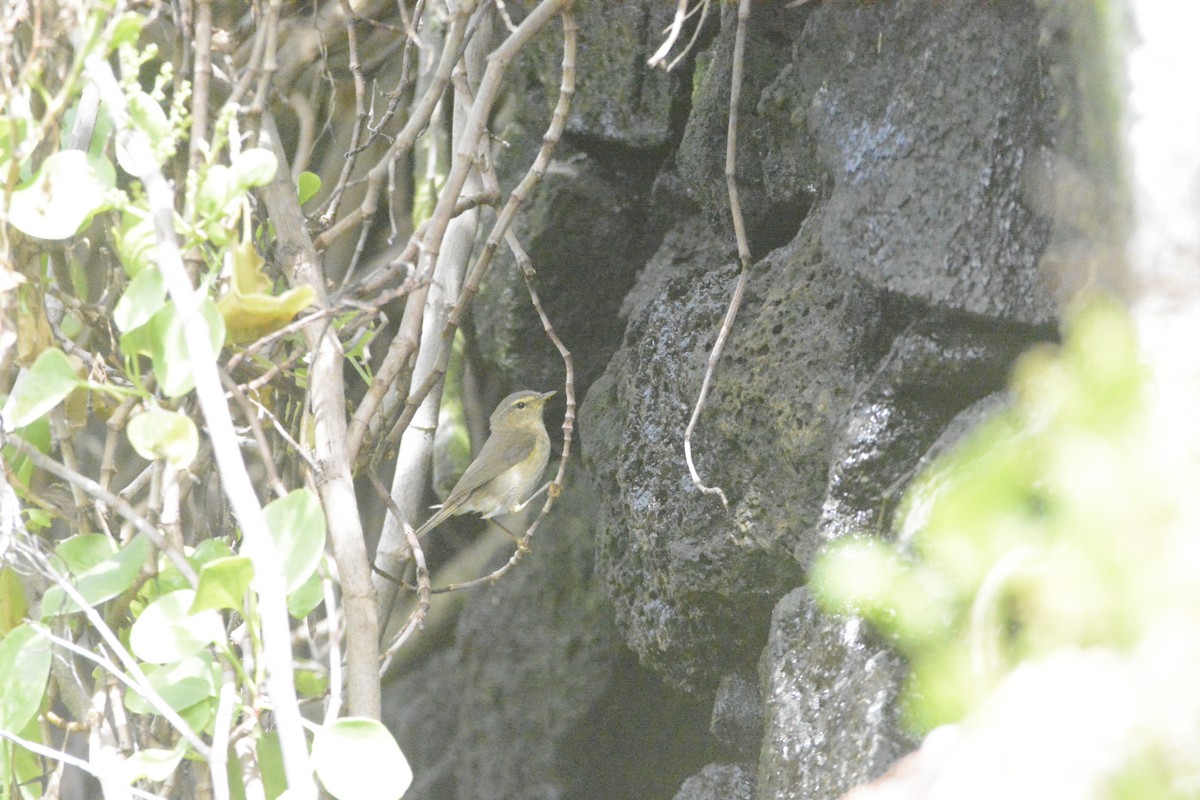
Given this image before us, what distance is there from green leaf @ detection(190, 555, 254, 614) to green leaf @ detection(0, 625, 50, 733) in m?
0.39

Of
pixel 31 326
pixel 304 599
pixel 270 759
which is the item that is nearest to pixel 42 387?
pixel 31 326

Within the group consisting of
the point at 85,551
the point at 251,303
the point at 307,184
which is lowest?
the point at 85,551

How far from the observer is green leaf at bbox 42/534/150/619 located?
177 centimetres

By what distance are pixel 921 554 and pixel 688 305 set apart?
145 centimetres

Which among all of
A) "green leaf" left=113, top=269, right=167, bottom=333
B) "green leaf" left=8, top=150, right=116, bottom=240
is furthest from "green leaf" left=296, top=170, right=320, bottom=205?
"green leaf" left=113, top=269, right=167, bottom=333

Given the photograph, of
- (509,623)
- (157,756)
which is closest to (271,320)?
(157,756)

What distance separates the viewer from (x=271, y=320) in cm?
175

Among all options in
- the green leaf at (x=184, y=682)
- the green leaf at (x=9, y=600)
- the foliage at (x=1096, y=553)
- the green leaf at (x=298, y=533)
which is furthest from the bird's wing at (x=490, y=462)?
the foliage at (x=1096, y=553)

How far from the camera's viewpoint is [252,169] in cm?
158

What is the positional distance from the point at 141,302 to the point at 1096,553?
53.1 inches

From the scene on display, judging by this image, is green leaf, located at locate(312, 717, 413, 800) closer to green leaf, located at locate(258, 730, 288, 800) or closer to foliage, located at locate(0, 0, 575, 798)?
foliage, located at locate(0, 0, 575, 798)

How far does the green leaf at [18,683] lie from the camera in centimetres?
176

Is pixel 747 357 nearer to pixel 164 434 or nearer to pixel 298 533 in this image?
pixel 298 533

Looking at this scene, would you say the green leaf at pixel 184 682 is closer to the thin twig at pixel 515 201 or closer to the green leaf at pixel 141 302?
the green leaf at pixel 141 302
